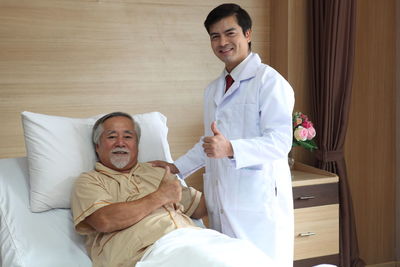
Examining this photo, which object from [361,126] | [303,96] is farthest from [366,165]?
[303,96]

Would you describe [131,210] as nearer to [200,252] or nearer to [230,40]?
[200,252]

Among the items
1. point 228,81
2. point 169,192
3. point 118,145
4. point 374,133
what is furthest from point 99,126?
point 374,133

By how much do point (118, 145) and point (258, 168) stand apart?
23.9 inches

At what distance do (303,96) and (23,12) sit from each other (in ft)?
5.50

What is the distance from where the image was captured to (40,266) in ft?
6.62

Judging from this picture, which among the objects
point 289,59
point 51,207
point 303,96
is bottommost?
point 51,207

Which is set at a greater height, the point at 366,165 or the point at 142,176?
the point at 142,176

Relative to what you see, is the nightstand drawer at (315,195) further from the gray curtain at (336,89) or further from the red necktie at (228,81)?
the red necktie at (228,81)

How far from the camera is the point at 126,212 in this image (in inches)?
80.4

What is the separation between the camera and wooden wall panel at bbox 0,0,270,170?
9.31 ft

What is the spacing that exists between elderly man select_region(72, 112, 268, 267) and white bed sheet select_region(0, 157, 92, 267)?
0.08m

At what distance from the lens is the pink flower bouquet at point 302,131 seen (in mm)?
2969

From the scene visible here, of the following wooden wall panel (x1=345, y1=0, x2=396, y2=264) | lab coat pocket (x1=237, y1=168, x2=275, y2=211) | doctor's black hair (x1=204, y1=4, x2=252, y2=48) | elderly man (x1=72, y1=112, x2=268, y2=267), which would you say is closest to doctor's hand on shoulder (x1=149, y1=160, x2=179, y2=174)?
elderly man (x1=72, y1=112, x2=268, y2=267)

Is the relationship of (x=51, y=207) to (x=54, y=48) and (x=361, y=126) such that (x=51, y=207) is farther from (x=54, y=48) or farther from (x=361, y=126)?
(x=361, y=126)
